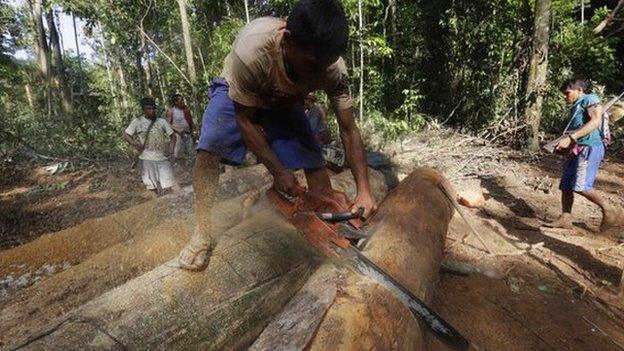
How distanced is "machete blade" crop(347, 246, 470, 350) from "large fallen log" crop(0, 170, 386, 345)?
1256 millimetres

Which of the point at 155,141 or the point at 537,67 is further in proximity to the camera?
the point at 537,67

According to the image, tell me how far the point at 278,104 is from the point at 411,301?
1.37m

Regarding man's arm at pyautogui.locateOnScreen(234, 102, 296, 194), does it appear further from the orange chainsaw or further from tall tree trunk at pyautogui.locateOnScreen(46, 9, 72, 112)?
tall tree trunk at pyautogui.locateOnScreen(46, 9, 72, 112)

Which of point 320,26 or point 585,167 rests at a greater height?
point 320,26

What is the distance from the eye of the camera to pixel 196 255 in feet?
7.30

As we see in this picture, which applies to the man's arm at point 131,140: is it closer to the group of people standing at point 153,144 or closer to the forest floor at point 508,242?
the group of people standing at point 153,144

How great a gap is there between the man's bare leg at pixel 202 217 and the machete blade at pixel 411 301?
88cm

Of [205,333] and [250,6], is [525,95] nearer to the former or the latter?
[205,333]

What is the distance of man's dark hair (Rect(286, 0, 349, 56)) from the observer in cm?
171

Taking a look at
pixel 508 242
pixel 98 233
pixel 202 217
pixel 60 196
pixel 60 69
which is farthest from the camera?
pixel 60 69

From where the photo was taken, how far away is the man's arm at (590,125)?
3.87 metres

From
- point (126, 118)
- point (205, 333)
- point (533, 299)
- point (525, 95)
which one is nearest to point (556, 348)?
point (533, 299)

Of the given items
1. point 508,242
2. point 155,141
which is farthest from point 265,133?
point 155,141

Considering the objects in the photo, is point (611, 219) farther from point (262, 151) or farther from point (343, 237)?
point (262, 151)
